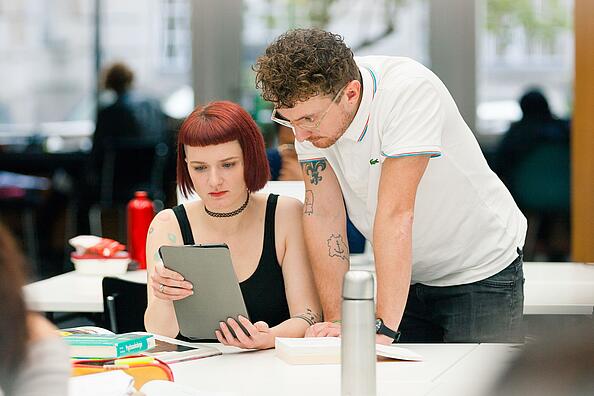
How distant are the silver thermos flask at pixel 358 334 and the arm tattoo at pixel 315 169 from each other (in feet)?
2.89

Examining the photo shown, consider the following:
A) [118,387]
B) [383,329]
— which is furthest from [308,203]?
[118,387]

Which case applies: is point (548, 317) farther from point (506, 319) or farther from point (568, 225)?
point (568, 225)

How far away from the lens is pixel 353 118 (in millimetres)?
2266

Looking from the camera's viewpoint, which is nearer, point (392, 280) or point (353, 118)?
point (392, 280)

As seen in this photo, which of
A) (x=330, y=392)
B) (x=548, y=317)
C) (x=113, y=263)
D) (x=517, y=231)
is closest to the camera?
(x=330, y=392)

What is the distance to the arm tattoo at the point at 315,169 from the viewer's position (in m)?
2.41

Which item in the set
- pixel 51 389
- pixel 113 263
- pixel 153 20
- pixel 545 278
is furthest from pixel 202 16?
pixel 51 389

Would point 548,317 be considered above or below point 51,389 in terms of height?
below

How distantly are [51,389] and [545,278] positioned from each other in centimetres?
233

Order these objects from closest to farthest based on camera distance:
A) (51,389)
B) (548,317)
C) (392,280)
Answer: (51,389) → (392,280) → (548,317)

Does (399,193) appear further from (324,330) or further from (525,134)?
(525,134)

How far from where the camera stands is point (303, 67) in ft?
6.93

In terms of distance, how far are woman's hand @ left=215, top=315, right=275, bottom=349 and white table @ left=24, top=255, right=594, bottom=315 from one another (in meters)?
0.62

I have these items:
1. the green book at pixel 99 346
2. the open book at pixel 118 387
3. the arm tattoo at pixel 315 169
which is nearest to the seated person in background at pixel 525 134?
the arm tattoo at pixel 315 169
